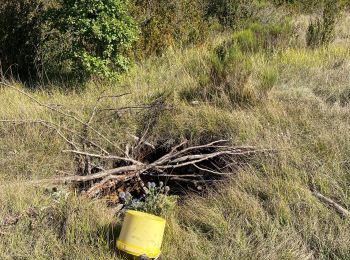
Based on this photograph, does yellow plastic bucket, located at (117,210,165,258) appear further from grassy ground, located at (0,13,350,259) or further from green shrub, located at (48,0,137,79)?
green shrub, located at (48,0,137,79)

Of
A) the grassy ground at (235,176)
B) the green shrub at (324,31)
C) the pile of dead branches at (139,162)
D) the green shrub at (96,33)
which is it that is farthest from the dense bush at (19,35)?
the green shrub at (324,31)

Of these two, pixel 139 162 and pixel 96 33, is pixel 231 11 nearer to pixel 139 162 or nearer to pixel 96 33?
pixel 96 33

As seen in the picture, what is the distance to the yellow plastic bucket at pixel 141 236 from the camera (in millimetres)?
2996

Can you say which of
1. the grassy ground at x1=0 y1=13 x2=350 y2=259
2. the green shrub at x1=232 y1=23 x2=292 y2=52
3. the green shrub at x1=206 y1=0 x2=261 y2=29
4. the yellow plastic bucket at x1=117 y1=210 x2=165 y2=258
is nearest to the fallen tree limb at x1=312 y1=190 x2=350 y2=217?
the grassy ground at x1=0 y1=13 x2=350 y2=259

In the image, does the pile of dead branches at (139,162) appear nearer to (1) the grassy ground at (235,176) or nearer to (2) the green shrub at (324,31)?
(1) the grassy ground at (235,176)

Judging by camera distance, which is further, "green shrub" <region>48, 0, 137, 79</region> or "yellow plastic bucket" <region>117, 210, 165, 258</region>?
"green shrub" <region>48, 0, 137, 79</region>

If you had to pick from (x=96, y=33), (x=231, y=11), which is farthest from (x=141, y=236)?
(x=231, y=11)

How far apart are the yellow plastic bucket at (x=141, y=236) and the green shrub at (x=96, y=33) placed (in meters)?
3.29

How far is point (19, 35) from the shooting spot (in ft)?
22.6

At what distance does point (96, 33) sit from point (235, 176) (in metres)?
2.89

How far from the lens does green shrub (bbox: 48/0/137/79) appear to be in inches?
232

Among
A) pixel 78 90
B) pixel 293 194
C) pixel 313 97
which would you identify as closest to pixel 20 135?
pixel 78 90

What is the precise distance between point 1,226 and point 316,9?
8121 mm

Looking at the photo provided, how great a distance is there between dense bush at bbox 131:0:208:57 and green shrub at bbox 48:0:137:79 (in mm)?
720
